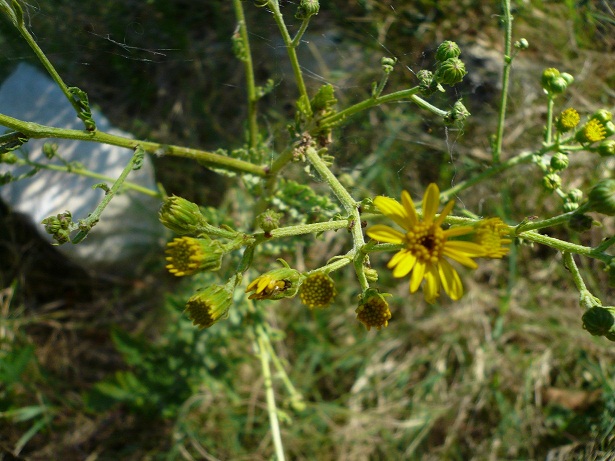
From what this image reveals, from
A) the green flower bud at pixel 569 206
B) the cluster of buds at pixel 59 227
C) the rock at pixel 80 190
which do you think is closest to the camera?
the cluster of buds at pixel 59 227

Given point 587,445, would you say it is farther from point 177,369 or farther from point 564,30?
point 564,30

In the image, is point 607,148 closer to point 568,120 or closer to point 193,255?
point 568,120

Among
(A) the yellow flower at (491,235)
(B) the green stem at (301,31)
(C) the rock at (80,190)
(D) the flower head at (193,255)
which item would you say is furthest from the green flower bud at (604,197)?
(C) the rock at (80,190)

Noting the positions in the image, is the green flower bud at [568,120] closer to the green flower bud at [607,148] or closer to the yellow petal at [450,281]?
the green flower bud at [607,148]

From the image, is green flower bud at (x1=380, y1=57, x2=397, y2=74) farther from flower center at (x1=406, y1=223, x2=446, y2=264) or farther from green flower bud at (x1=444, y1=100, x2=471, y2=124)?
flower center at (x1=406, y1=223, x2=446, y2=264)

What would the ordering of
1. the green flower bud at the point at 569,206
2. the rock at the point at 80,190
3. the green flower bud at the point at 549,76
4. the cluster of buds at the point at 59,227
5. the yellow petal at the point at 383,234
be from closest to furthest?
the yellow petal at the point at 383,234 < the cluster of buds at the point at 59,227 < the green flower bud at the point at 569,206 < the green flower bud at the point at 549,76 < the rock at the point at 80,190

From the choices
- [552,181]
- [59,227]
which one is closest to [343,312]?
[552,181]

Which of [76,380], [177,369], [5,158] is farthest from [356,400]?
[5,158]
